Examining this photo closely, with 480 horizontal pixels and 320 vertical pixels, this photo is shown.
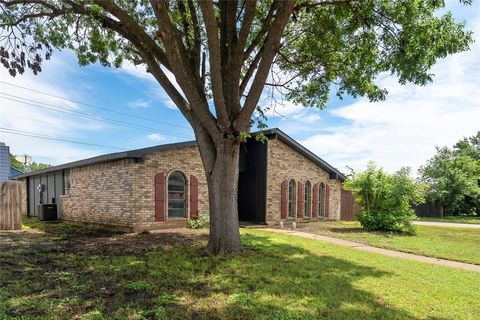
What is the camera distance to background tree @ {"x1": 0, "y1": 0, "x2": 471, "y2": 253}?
6.82 m

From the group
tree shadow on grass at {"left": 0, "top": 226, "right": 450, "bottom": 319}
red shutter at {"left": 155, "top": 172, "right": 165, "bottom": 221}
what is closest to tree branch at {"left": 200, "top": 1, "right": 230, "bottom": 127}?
tree shadow on grass at {"left": 0, "top": 226, "right": 450, "bottom": 319}

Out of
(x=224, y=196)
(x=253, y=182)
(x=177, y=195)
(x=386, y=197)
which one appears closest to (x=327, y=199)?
(x=253, y=182)

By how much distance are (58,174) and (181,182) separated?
8.01 meters

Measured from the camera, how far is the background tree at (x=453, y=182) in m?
26.6

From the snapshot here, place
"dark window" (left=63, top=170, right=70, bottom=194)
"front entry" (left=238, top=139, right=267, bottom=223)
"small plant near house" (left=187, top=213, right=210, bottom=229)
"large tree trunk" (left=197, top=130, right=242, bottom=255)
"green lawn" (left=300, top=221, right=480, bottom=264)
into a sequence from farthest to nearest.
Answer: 1. "dark window" (left=63, top=170, right=70, bottom=194)
2. "front entry" (left=238, top=139, right=267, bottom=223)
3. "small plant near house" (left=187, top=213, right=210, bottom=229)
4. "green lawn" (left=300, top=221, right=480, bottom=264)
5. "large tree trunk" (left=197, top=130, right=242, bottom=255)

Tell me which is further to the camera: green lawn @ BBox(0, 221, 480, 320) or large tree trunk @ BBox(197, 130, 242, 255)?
large tree trunk @ BBox(197, 130, 242, 255)

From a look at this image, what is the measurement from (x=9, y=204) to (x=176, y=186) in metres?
6.12

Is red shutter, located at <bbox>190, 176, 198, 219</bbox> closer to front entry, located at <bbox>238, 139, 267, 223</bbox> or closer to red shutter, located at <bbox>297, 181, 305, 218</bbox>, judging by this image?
front entry, located at <bbox>238, 139, 267, 223</bbox>

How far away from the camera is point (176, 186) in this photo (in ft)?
44.3

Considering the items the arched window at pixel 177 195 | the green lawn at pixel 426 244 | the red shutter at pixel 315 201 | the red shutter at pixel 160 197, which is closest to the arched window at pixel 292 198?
the red shutter at pixel 315 201

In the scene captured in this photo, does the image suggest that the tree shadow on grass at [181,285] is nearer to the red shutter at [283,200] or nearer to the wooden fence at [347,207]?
the red shutter at [283,200]

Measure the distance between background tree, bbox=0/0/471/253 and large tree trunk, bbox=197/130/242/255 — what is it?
22 millimetres

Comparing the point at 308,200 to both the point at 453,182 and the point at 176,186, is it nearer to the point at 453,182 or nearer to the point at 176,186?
Answer: the point at 176,186

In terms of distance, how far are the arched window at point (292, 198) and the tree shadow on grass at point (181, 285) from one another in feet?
30.3
